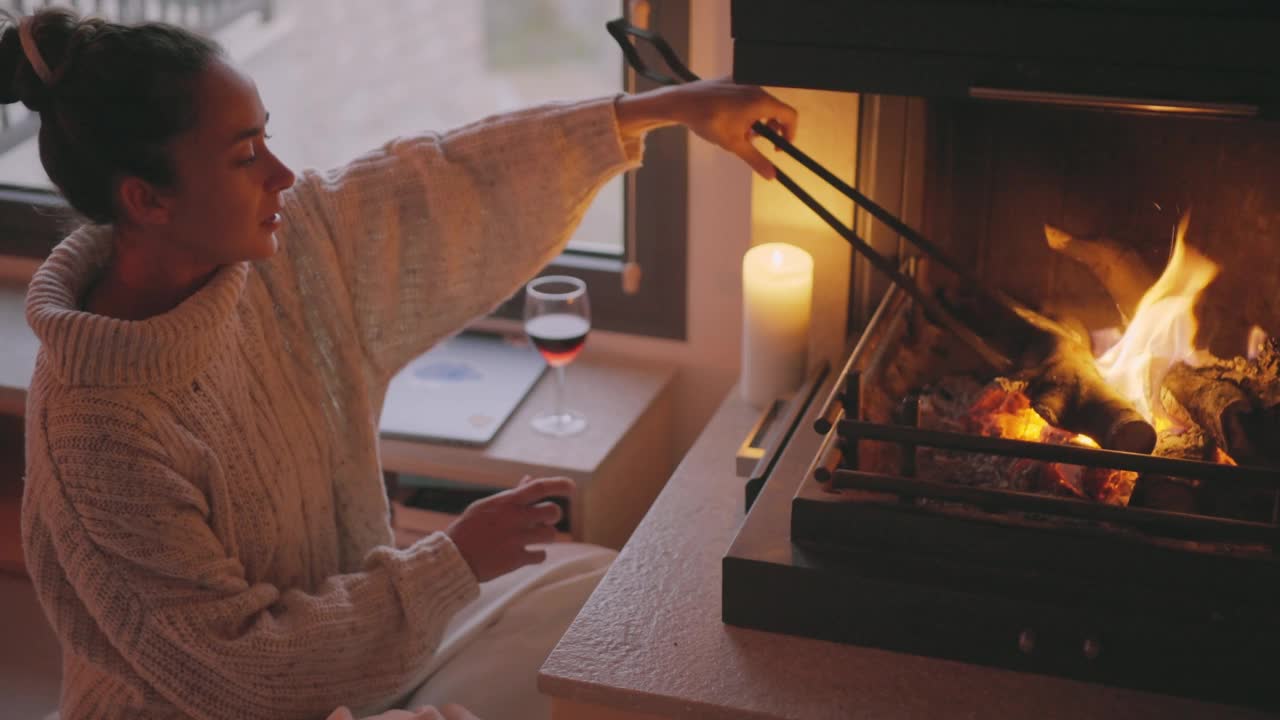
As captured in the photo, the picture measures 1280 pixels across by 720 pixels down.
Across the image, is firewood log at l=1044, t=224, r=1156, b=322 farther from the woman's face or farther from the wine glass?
the woman's face

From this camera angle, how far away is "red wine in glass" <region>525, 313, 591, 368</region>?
1805 mm

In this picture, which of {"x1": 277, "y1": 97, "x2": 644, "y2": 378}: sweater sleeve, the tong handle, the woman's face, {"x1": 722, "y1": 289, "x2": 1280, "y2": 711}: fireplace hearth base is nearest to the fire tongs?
the tong handle

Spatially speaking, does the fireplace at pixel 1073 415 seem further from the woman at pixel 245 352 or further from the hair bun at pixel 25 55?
the hair bun at pixel 25 55

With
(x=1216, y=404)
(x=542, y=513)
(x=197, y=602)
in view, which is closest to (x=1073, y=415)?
(x=1216, y=404)

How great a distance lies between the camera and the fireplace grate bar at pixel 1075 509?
115 centimetres

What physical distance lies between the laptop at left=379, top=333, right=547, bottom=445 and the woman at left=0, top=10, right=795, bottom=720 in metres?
0.30

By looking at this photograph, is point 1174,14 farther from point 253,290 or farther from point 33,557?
point 33,557

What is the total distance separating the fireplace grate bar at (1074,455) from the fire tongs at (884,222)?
0.22 m

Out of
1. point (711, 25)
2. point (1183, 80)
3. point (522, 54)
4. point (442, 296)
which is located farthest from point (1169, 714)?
point (522, 54)

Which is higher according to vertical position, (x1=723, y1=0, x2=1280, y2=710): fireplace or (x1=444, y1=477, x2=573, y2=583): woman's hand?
(x1=723, y1=0, x2=1280, y2=710): fireplace

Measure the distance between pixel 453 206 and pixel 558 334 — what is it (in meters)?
0.30

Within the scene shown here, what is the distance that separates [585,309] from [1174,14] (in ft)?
2.94

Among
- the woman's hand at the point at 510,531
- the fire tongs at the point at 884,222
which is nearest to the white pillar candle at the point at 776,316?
the fire tongs at the point at 884,222

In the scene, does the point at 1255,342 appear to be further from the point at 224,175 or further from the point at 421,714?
the point at 224,175
